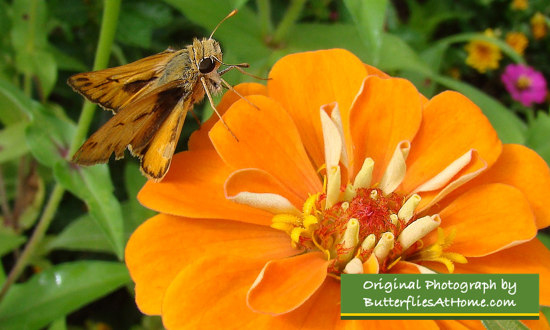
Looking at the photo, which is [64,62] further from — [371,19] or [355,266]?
[355,266]

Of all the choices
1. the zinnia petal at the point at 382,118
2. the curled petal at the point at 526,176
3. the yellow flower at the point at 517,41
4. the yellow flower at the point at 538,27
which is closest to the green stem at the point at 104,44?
the zinnia petal at the point at 382,118

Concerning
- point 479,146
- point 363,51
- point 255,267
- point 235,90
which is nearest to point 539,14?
point 363,51

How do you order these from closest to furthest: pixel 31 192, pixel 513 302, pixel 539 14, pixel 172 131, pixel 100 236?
pixel 513 302 < pixel 172 131 < pixel 100 236 < pixel 31 192 < pixel 539 14

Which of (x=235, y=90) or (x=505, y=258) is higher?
(x=235, y=90)

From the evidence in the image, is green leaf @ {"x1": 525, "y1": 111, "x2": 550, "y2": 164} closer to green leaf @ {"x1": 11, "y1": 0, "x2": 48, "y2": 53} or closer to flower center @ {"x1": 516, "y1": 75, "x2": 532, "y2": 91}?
flower center @ {"x1": 516, "y1": 75, "x2": 532, "y2": 91}

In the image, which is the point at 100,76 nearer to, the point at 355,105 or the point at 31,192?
the point at 355,105

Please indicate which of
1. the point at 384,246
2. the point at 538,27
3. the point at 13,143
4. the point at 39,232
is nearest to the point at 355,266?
the point at 384,246

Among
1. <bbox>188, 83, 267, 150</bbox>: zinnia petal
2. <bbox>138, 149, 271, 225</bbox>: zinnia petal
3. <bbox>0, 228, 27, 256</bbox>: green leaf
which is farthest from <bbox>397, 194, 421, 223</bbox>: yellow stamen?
<bbox>0, 228, 27, 256</bbox>: green leaf
